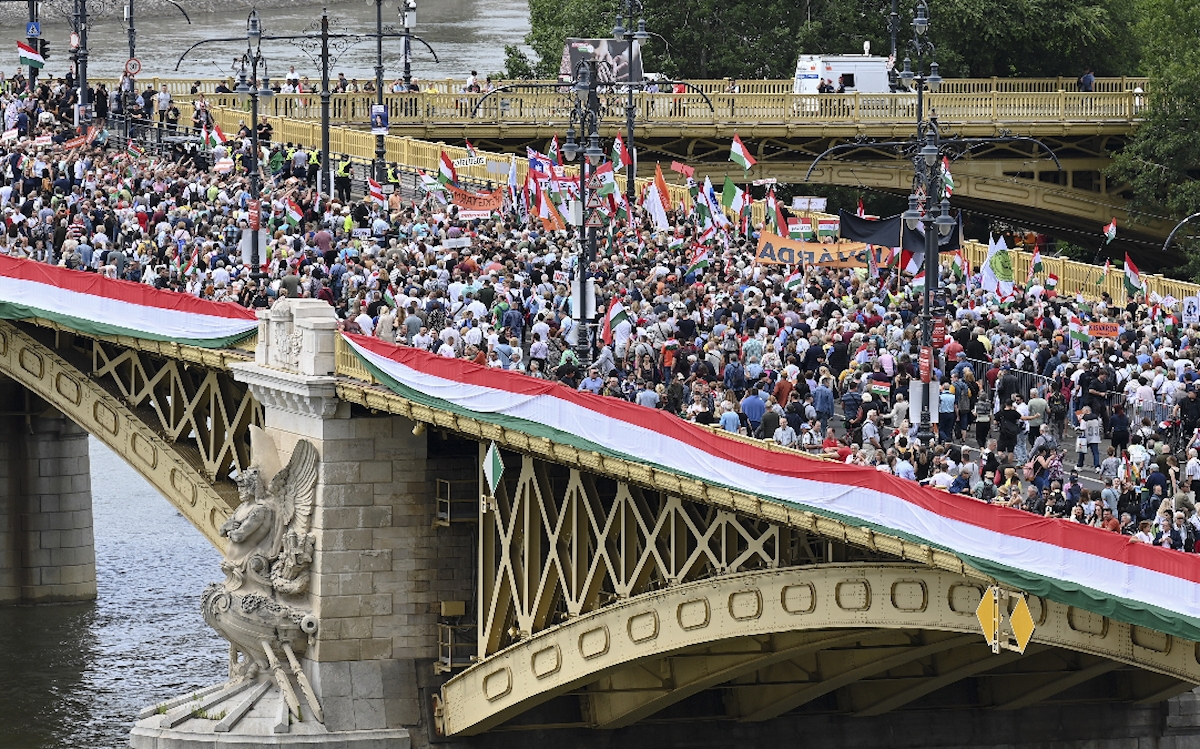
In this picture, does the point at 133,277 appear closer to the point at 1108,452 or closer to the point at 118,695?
the point at 118,695

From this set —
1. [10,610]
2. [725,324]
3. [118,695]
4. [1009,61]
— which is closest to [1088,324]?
[725,324]

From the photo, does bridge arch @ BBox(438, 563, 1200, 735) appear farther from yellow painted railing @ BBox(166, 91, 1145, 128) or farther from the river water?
the river water

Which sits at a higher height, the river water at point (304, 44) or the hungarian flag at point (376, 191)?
the river water at point (304, 44)

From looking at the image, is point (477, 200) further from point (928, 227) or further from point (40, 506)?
point (928, 227)

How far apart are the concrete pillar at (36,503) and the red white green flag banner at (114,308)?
14.2 metres

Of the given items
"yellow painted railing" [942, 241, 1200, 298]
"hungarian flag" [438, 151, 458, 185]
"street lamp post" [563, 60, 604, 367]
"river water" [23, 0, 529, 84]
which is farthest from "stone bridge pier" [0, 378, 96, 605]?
"river water" [23, 0, 529, 84]

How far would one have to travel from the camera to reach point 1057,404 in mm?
43375

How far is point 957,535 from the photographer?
33500mm

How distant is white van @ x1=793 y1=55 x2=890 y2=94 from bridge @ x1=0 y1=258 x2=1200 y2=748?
4463 centimetres

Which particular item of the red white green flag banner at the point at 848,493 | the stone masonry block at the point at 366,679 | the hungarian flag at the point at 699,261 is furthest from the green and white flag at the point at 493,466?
the hungarian flag at the point at 699,261

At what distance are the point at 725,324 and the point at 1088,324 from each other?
255 inches

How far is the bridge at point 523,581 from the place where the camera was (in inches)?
1519

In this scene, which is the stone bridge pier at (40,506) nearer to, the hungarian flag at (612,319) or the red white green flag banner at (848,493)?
the red white green flag banner at (848,493)

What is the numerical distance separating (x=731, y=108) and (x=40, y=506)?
98.6 feet
